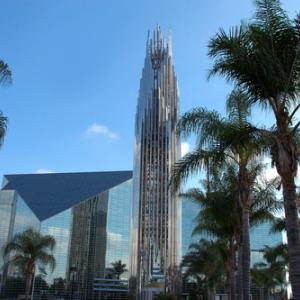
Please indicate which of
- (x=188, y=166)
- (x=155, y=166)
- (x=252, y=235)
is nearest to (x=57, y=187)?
(x=155, y=166)

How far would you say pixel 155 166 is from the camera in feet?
283

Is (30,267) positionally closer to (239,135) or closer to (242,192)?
(242,192)

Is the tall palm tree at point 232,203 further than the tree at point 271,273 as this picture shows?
No

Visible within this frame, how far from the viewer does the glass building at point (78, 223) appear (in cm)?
8638

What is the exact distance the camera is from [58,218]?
88.2m

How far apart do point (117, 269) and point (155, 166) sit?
22872mm

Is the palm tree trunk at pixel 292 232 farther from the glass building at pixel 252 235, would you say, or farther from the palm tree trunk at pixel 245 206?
the glass building at pixel 252 235

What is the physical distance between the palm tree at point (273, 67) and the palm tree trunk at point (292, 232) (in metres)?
0.02

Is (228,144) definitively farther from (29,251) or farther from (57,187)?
(57,187)

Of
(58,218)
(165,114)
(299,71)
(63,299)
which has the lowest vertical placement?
(63,299)

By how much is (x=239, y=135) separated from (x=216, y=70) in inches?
79.4

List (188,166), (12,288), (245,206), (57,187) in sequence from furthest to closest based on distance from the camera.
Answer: (57,187) → (12,288) → (245,206) → (188,166)

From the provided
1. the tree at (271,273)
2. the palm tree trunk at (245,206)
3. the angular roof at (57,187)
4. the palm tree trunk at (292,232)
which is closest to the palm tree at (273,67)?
the palm tree trunk at (292,232)

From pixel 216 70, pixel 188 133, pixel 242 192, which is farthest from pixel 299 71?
pixel 242 192
